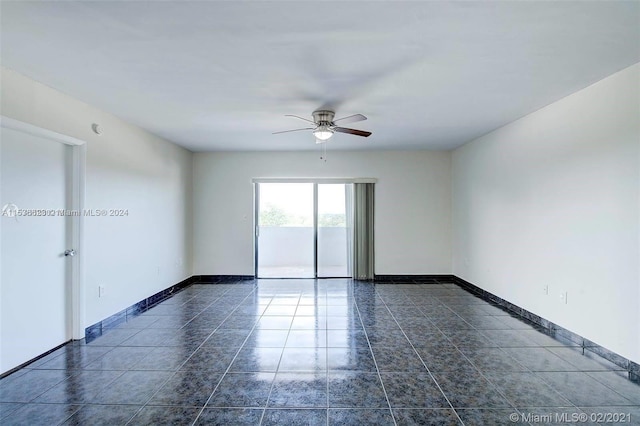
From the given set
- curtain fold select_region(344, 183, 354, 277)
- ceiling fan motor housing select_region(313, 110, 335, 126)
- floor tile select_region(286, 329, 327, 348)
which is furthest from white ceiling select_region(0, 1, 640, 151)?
curtain fold select_region(344, 183, 354, 277)

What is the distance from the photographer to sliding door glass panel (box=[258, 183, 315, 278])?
6.46m

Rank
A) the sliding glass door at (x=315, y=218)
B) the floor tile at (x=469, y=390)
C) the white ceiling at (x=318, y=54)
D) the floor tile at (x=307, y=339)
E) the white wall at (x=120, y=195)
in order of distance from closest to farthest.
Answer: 1. the white ceiling at (x=318, y=54)
2. the floor tile at (x=469, y=390)
3. the white wall at (x=120, y=195)
4. the floor tile at (x=307, y=339)
5. the sliding glass door at (x=315, y=218)

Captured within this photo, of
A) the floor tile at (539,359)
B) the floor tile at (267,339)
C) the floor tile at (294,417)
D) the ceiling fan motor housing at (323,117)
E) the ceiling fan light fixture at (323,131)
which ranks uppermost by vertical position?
the ceiling fan motor housing at (323,117)

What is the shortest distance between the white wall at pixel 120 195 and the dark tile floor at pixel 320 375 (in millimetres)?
567

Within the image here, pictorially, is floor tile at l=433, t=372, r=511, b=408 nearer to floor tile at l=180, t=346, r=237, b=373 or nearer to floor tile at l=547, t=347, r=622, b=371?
floor tile at l=547, t=347, r=622, b=371

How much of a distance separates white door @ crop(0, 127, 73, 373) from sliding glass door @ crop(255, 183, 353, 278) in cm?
343

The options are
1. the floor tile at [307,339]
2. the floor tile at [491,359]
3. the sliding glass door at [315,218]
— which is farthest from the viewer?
the sliding glass door at [315,218]

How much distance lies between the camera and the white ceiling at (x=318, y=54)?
191 cm

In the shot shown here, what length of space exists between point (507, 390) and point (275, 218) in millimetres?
4849

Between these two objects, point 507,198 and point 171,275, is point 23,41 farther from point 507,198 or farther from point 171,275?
point 507,198

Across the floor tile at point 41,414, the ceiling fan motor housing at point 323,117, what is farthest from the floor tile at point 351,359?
the ceiling fan motor housing at point 323,117

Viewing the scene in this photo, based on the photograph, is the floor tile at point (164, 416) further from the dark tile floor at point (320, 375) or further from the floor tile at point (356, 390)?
the floor tile at point (356, 390)

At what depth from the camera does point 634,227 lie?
8.71 ft

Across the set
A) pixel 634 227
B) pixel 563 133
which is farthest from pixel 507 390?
pixel 563 133
